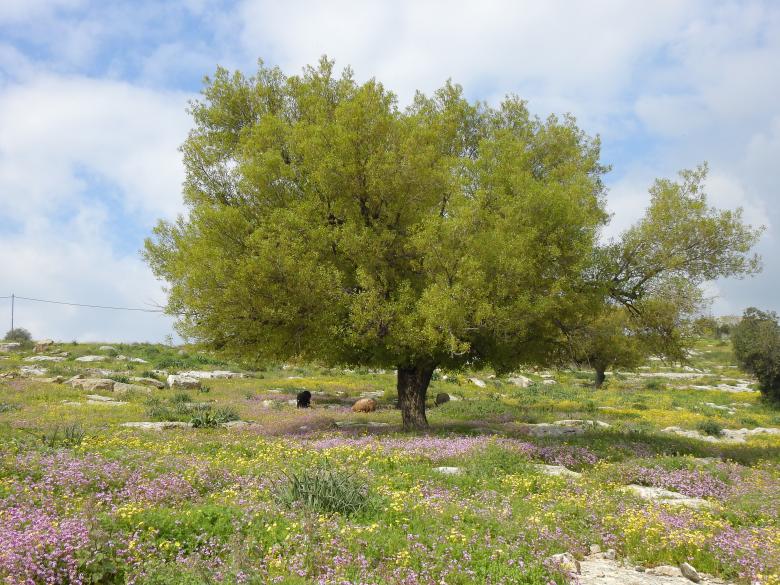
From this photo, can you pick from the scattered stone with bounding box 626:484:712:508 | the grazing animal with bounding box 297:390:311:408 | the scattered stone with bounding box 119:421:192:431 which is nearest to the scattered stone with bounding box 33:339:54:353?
the grazing animal with bounding box 297:390:311:408

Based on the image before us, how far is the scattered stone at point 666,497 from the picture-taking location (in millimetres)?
11825

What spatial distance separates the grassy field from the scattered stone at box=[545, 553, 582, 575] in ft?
0.56

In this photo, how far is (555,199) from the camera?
715 inches

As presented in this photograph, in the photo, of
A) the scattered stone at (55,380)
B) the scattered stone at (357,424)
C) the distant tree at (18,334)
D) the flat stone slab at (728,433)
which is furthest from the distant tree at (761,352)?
the distant tree at (18,334)

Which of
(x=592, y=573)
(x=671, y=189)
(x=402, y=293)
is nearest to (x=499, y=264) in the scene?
(x=402, y=293)

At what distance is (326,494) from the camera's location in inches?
375

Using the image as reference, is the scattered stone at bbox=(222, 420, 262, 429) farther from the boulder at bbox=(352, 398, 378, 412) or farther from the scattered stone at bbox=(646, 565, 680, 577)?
the scattered stone at bbox=(646, 565, 680, 577)

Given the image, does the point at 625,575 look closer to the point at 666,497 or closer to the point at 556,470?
the point at 666,497

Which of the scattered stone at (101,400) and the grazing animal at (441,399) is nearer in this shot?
the scattered stone at (101,400)

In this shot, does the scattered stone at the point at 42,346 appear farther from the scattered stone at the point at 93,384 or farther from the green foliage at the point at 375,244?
the green foliage at the point at 375,244

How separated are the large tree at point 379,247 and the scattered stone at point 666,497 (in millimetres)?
5869

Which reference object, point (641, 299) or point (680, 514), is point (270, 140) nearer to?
point (641, 299)

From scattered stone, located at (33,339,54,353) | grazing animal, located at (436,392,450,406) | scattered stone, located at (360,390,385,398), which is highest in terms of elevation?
scattered stone, located at (33,339,54,353)

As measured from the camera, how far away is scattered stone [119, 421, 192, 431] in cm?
2103
